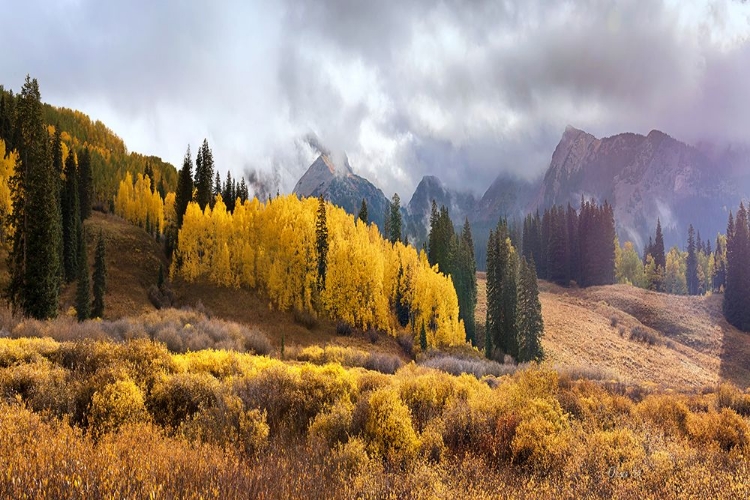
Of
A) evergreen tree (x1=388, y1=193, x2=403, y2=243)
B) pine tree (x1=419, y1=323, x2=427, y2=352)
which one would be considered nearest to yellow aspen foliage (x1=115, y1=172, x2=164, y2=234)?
evergreen tree (x1=388, y1=193, x2=403, y2=243)

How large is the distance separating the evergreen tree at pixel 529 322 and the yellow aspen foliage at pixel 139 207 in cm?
6950

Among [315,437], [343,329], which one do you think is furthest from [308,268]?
[315,437]

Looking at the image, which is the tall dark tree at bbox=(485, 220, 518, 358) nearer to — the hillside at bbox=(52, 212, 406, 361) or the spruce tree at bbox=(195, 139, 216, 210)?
the hillside at bbox=(52, 212, 406, 361)

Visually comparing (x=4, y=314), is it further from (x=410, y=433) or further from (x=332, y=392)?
(x=410, y=433)

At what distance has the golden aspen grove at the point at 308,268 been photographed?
46406 millimetres

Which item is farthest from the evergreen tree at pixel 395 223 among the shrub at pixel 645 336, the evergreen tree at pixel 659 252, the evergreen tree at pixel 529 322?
the evergreen tree at pixel 659 252

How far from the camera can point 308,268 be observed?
48.1 m

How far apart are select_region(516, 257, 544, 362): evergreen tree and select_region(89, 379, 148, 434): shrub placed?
41870 mm

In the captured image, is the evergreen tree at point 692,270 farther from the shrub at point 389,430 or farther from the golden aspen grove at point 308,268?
the shrub at point 389,430

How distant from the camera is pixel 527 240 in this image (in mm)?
111688

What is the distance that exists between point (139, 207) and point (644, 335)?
97357 millimetres

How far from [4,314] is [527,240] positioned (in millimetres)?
111564

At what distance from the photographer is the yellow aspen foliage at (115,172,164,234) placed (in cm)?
8212

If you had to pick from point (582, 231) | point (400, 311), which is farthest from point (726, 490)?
point (582, 231)
